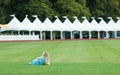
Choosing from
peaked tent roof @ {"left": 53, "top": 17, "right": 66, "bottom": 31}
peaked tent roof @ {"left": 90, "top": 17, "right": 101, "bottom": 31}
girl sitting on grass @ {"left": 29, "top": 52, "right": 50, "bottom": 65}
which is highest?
girl sitting on grass @ {"left": 29, "top": 52, "right": 50, "bottom": 65}

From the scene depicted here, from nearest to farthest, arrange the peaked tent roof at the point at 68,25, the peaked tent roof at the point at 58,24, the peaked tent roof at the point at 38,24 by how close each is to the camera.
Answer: the peaked tent roof at the point at 38,24 < the peaked tent roof at the point at 58,24 < the peaked tent roof at the point at 68,25

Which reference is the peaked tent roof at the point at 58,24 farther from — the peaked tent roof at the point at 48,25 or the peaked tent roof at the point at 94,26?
the peaked tent roof at the point at 94,26

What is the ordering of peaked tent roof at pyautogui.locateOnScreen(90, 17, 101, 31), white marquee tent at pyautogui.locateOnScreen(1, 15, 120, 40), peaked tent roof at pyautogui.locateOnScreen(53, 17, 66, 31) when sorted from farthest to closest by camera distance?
peaked tent roof at pyautogui.locateOnScreen(90, 17, 101, 31), peaked tent roof at pyautogui.locateOnScreen(53, 17, 66, 31), white marquee tent at pyautogui.locateOnScreen(1, 15, 120, 40)

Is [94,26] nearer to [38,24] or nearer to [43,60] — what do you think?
[38,24]

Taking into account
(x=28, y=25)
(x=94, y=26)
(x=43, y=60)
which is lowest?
(x=94, y=26)

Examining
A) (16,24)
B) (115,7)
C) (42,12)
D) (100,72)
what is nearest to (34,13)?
(42,12)

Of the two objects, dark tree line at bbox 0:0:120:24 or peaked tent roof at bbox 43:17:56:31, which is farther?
dark tree line at bbox 0:0:120:24

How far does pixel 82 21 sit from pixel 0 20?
17706mm

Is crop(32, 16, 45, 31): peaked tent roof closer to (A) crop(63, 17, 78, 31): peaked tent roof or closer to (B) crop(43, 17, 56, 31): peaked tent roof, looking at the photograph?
(B) crop(43, 17, 56, 31): peaked tent roof

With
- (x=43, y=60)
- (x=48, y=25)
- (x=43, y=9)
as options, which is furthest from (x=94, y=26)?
(x=43, y=60)

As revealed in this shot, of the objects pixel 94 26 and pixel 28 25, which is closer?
pixel 28 25

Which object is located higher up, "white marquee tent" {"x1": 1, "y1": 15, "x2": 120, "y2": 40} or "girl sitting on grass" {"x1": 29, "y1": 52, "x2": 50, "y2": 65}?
"girl sitting on grass" {"x1": 29, "y1": 52, "x2": 50, "y2": 65}

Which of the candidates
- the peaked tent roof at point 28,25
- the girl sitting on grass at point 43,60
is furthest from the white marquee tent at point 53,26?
the girl sitting on grass at point 43,60

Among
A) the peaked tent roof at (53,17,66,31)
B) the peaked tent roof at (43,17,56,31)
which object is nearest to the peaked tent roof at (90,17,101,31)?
the peaked tent roof at (53,17,66,31)
